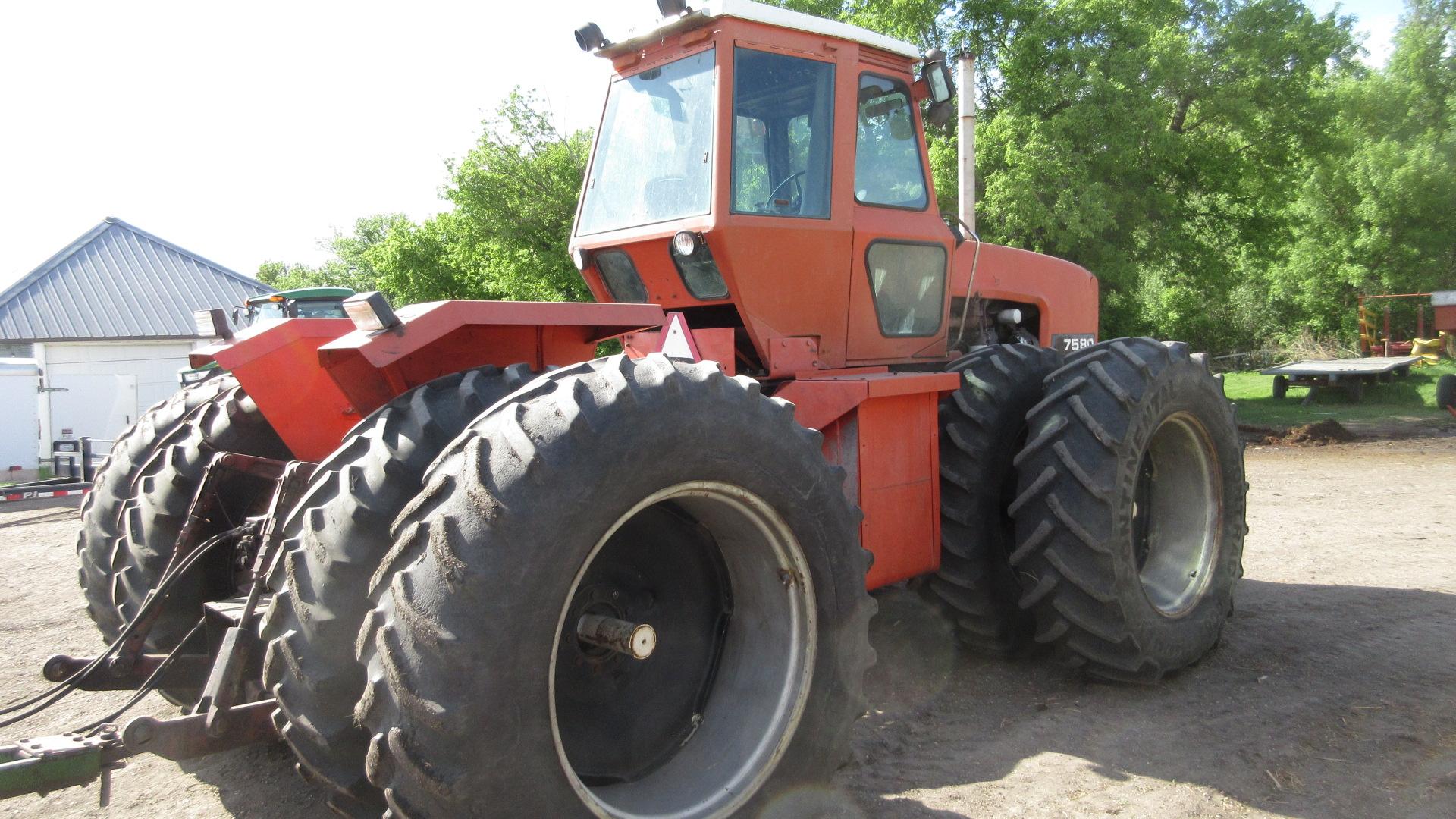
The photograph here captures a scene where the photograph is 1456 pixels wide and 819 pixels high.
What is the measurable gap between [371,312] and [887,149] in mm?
2795

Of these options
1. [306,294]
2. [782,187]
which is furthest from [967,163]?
[306,294]

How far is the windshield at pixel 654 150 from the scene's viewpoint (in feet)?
14.4

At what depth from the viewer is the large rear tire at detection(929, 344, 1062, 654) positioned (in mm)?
4578

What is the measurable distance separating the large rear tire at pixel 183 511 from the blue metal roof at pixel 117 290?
23.8 metres

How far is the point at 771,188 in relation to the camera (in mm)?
4434

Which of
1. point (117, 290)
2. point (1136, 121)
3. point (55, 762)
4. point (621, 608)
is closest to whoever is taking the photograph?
point (55, 762)

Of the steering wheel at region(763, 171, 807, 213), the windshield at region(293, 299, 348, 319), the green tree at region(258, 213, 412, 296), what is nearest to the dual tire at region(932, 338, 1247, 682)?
the steering wheel at region(763, 171, 807, 213)

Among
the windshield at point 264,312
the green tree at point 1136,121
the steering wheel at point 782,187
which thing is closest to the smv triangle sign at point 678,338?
the steering wheel at point 782,187

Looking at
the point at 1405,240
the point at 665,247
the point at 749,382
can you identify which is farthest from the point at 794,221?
the point at 1405,240

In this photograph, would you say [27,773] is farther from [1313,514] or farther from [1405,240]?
[1405,240]

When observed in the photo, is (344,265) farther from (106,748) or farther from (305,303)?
(106,748)

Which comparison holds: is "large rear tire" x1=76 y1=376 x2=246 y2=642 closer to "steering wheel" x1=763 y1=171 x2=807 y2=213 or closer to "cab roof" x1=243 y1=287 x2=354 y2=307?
"steering wheel" x1=763 y1=171 x2=807 y2=213

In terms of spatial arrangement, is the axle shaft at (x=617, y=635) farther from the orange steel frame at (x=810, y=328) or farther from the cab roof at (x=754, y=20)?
the cab roof at (x=754, y=20)

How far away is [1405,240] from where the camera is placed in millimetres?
29781
